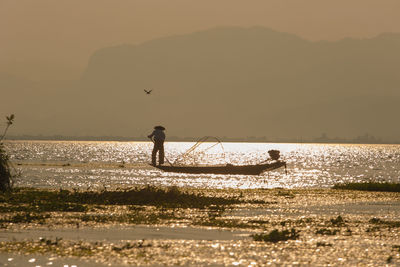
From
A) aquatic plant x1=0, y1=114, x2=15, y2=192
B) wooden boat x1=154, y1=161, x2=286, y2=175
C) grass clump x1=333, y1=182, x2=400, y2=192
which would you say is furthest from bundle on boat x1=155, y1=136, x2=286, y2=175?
aquatic plant x1=0, y1=114, x2=15, y2=192

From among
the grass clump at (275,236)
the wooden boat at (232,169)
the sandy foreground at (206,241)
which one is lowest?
the sandy foreground at (206,241)

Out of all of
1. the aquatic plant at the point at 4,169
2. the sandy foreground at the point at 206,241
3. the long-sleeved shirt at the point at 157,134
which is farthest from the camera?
the long-sleeved shirt at the point at 157,134

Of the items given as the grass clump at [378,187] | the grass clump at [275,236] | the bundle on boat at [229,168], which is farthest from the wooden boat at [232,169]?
the grass clump at [275,236]

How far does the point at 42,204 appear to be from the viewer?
3269cm

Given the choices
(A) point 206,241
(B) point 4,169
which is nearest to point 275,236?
(A) point 206,241

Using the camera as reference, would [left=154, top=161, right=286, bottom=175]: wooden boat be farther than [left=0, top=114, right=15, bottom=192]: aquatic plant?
Yes

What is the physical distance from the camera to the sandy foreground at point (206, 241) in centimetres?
1839

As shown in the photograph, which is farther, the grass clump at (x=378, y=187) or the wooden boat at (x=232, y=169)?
the wooden boat at (x=232, y=169)

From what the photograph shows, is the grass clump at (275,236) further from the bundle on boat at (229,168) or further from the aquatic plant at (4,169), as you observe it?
the bundle on boat at (229,168)

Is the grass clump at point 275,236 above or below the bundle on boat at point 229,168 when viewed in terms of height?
below

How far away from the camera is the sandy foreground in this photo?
18.4m

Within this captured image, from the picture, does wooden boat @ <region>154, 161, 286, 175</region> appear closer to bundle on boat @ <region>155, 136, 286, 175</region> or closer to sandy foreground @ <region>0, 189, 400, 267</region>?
bundle on boat @ <region>155, 136, 286, 175</region>

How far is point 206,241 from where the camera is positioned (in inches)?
860

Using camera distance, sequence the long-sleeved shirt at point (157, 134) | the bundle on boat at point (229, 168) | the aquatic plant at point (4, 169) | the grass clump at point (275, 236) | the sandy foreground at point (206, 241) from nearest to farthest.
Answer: the sandy foreground at point (206, 241) → the grass clump at point (275, 236) → the aquatic plant at point (4, 169) → the long-sleeved shirt at point (157, 134) → the bundle on boat at point (229, 168)
